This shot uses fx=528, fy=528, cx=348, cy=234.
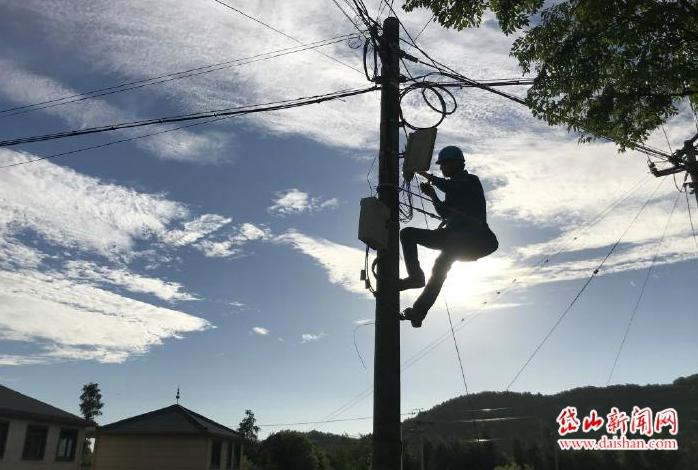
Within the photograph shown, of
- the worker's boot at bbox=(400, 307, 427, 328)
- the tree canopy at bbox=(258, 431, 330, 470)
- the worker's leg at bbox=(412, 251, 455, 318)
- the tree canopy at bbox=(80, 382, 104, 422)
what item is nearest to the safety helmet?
the worker's leg at bbox=(412, 251, 455, 318)

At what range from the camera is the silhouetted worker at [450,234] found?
5.07 metres

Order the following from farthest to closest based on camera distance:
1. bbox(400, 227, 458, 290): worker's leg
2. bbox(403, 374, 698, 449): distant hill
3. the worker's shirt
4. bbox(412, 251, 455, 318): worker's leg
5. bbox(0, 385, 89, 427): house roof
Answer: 1. bbox(403, 374, 698, 449): distant hill
2. bbox(0, 385, 89, 427): house roof
3. the worker's shirt
4. bbox(400, 227, 458, 290): worker's leg
5. bbox(412, 251, 455, 318): worker's leg

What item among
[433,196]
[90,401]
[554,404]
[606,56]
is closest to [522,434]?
[554,404]

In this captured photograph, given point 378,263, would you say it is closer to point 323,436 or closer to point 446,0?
point 446,0

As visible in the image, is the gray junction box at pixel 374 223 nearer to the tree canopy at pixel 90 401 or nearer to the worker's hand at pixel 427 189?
the worker's hand at pixel 427 189

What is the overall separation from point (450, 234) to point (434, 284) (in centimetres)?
54

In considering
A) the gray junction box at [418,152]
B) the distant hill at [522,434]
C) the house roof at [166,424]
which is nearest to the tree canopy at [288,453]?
the distant hill at [522,434]

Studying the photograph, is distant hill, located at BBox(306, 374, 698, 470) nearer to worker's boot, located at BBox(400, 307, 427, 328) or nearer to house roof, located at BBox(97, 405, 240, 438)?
house roof, located at BBox(97, 405, 240, 438)

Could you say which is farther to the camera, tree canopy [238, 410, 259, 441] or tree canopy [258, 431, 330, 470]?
tree canopy [238, 410, 259, 441]

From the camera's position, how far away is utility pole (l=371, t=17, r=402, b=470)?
13.7 ft

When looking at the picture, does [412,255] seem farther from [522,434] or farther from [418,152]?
[522,434]

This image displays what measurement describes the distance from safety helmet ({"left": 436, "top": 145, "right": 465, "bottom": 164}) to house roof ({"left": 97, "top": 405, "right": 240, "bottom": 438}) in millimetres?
24433

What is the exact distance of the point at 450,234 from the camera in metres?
5.21

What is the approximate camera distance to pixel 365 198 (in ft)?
15.2
